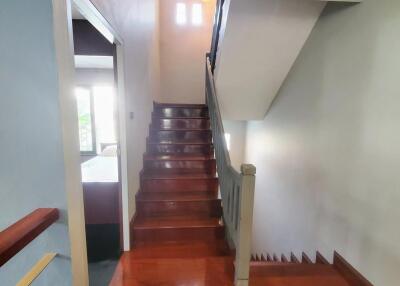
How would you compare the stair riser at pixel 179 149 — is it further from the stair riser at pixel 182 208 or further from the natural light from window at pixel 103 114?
the natural light from window at pixel 103 114

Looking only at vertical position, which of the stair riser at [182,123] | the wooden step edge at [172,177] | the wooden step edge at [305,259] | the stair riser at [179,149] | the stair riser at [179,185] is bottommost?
the wooden step edge at [305,259]

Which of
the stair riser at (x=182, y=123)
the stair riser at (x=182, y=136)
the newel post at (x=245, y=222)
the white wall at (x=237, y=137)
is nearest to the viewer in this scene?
the newel post at (x=245, y=222)

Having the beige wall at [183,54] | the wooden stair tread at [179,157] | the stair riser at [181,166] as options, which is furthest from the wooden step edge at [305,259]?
the beige wall at [183,54]

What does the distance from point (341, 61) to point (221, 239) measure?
2.06 metres

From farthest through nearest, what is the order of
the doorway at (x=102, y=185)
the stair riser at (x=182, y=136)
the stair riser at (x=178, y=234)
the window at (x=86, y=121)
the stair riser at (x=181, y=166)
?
the window at (x=86, y=121)
the stair riser at (x=182, y=136)
the stair riser at (x=181, y=166)
the stair riser at (x=178, y=234)
the doorway at (x=102, y=185)

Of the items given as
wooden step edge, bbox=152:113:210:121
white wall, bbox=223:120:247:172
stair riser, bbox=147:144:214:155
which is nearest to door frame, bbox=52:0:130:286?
stair riser, bbox=147:144:214:155

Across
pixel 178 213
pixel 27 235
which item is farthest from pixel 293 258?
pixel 27 235

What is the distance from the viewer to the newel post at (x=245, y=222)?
141cm

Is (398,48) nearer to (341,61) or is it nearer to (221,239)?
(341,61)

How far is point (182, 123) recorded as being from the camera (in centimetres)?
369

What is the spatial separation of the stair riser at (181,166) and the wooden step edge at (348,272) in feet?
5.36

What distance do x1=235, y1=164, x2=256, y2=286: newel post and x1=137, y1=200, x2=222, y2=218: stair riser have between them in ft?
3.55

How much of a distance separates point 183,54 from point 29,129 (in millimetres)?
4562

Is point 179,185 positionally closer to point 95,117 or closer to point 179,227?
point 179,227
